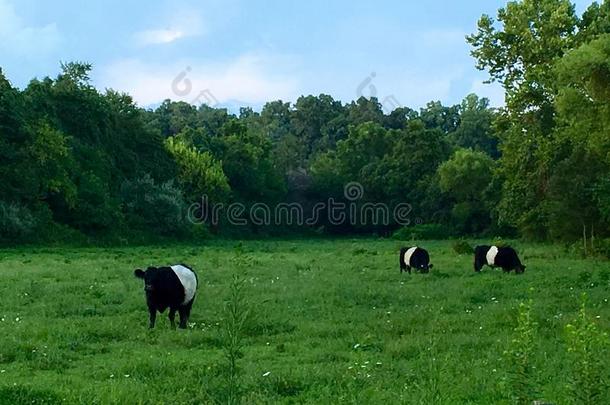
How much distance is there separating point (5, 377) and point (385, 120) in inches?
3822

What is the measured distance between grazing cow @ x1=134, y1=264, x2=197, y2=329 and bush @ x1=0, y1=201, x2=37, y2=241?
93.8ft

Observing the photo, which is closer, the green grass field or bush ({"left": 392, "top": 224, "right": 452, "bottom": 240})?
the green grass field

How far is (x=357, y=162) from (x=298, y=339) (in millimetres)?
67648

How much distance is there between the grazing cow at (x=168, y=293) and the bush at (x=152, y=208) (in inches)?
1530

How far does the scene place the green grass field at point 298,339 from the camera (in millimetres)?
8461

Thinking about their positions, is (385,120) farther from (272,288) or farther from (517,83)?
(272,288)

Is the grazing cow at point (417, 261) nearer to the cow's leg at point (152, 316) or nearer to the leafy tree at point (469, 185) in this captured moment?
the cow's leg at point (152, 316)

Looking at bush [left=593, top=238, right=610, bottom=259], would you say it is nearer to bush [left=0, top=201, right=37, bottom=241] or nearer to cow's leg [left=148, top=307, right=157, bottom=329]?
cow's leg [left=148, top=307, right=157, bottom=329]

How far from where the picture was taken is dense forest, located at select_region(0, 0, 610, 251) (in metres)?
31.2

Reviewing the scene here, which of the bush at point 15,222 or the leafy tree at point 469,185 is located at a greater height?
the leafy tree at point 469,185

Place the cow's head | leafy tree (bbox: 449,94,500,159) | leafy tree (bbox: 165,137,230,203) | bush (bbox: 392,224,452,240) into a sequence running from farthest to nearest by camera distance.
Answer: leafy tree (bbox: 449,94,500,159), leafy tree (bbox: 165,137,230,203), bush (bbox: 392,224,452,240), the cow's head

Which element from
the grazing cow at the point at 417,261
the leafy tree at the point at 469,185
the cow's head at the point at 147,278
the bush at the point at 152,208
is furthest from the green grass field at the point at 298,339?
the leafy tree at the point at 469,185

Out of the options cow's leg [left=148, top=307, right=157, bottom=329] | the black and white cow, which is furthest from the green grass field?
the black and white cow

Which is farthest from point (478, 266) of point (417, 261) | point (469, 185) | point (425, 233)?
point (469, 185)
